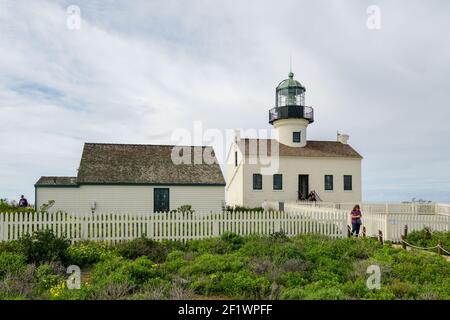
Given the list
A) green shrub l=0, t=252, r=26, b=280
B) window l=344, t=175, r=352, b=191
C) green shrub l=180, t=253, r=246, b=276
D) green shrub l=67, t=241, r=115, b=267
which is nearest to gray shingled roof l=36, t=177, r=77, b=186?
green shrub l=67, t=241, r=115, b=267

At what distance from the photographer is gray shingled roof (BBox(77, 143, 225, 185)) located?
20766 millimetres

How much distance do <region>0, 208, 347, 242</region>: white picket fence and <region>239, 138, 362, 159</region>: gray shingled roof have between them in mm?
13813

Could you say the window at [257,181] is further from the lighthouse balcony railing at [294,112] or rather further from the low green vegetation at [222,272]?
the low green vegetation at [222,272]

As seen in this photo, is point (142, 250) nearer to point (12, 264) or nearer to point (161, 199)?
point (12, 264)

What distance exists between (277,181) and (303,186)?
230cm

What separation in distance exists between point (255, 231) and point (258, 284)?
699 centimetres

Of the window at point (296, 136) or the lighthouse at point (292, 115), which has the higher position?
the lighthouse at point (292, 115)

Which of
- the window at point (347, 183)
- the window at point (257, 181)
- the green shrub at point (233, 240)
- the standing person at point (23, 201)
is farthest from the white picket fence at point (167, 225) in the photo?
the window at point (347, 183)

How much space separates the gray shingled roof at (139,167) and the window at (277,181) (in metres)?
6.42

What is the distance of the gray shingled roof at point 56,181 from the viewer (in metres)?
20.0

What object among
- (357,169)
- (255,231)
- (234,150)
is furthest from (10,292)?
(357,169)

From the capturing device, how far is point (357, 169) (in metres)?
29.6

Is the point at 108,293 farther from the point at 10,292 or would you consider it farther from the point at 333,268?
the point at 333,268

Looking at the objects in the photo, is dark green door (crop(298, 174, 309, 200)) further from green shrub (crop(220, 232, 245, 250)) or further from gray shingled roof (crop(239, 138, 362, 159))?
green shrub (crop(220, 232, 245, 250))
